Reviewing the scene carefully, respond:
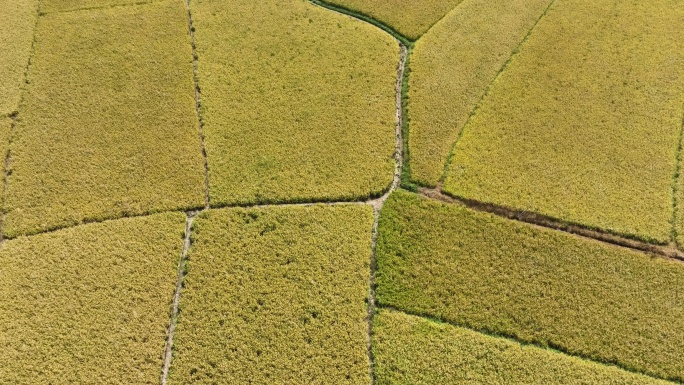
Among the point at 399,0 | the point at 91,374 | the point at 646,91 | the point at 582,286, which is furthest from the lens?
the point at 399,0

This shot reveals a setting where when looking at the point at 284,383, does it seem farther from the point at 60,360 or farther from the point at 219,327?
the point at 60,360

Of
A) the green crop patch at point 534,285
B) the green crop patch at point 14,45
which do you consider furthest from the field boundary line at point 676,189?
the green crop patch at point 14,45

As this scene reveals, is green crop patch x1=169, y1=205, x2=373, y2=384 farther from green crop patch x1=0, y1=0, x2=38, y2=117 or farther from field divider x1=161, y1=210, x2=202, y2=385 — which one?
green crop patch x1=0, y1=0, x2=38, y2=117

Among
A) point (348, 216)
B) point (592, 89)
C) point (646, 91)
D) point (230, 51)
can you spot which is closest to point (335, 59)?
point (230, 51)

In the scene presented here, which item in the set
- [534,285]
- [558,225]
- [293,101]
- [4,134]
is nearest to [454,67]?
[293,101]

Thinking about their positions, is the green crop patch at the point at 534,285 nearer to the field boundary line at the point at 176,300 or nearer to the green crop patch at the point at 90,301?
the field boundary line at the point at 176,300
